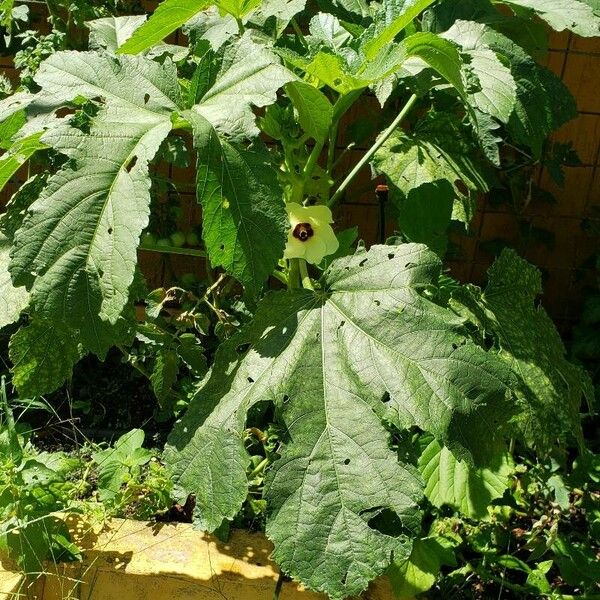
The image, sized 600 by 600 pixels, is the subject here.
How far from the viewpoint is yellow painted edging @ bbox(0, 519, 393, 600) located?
2121 mm

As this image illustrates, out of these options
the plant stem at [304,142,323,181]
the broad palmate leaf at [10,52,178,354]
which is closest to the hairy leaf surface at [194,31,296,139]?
the broad palmate leaf at [10,52,178,354]

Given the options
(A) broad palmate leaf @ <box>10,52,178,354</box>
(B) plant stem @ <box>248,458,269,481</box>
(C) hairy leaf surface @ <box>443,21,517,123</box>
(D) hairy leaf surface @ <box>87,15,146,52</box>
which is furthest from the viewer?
(B) plant stem @ <box>248,458,269,481</box>

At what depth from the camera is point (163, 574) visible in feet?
7.06

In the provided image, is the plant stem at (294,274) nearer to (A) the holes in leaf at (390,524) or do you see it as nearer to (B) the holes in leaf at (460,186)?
(A) the holes in leaf at (390,524)

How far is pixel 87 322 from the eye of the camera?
164 centimetres

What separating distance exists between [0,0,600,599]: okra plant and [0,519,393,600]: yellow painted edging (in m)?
0.39

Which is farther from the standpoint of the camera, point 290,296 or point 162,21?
point 290,296

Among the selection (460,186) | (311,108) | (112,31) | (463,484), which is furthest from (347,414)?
(112,31)

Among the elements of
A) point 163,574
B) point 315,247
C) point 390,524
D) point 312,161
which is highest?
point 312,161

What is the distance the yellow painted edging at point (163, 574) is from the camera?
6.96 feet

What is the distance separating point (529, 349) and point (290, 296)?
556 mm

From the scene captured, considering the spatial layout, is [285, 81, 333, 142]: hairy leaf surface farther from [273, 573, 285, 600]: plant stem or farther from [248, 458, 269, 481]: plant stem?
[273, 573, 285, 600]: plant stem

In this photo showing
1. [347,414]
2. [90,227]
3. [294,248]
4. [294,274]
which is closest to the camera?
[90,227]

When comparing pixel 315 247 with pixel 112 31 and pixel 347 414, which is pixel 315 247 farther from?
pixel 112 31
